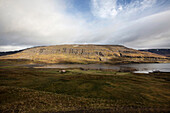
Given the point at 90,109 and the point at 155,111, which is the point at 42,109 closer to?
the point at 90,109

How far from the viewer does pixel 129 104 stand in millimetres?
14414

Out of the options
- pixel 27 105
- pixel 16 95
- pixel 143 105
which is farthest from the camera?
pixel 16 95

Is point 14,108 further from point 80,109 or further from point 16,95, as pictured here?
point 80,109

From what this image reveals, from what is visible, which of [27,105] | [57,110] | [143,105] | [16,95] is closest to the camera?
[57,110]

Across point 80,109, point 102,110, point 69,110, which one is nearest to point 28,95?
point 69,110

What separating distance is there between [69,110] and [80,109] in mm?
1533

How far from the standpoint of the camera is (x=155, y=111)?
40.6 ft

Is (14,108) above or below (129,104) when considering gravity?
above

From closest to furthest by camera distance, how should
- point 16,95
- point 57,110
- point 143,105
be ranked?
point 57,110 → point 143,105 → point 16,95

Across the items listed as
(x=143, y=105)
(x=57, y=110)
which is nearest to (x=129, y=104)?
(x=143, y=105)

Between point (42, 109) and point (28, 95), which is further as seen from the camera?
point (28, 95)

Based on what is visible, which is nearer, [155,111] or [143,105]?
[155,111]

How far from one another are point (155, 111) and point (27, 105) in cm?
1847

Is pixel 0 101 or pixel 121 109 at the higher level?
pixel 0 101
